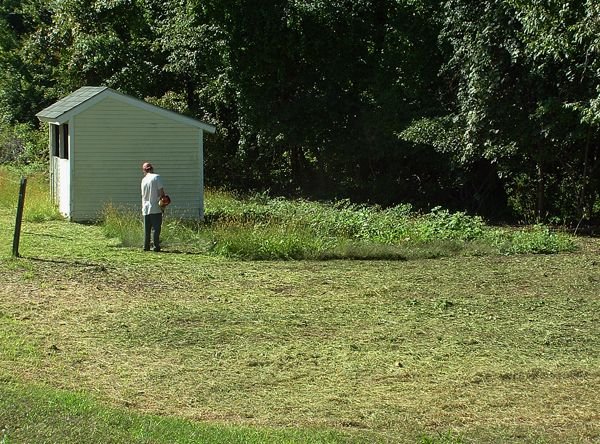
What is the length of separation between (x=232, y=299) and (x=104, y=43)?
20791 millimetres

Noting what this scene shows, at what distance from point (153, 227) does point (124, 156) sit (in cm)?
557

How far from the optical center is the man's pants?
18172mm

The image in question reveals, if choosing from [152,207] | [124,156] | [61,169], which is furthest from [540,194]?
[61,169]

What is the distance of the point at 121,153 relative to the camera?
923 inches

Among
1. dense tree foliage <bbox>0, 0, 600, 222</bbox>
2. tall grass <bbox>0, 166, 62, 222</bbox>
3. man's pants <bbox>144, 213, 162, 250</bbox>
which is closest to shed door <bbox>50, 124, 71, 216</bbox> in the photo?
tall grass <bbox>0, 166, 62, 222</bbox>

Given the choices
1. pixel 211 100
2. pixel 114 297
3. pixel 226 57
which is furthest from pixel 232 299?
pixel 211 100

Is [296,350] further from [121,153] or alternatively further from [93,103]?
[93,103]

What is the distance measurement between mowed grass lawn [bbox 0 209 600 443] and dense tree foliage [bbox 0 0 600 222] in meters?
6.33

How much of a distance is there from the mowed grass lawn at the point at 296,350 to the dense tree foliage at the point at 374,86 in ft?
20.8

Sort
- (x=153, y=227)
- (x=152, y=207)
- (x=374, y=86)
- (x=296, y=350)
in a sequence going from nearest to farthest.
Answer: (x=296, y=350) < (x=152, y=207) < (x=153, y=227) < (x=374, y=86)

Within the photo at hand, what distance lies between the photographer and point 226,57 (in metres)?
28.9

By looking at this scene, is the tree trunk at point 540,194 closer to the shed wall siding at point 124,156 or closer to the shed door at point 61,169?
the shed wall siding at point 124,156

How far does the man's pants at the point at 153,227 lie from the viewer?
18172 mm

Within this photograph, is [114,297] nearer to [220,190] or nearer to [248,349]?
[248,349]
